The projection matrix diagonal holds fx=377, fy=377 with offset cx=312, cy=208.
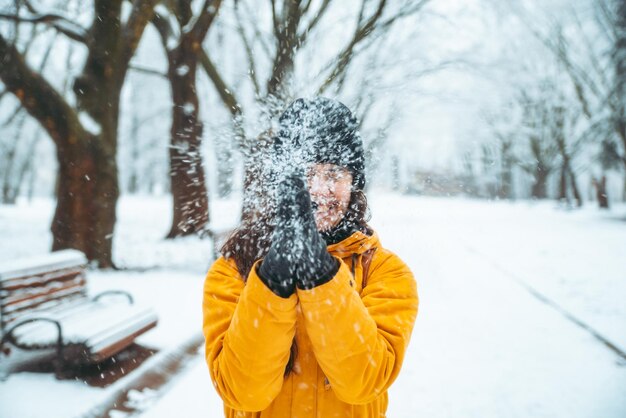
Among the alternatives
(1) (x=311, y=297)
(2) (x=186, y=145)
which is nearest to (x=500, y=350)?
(1) (x=311, y=297)

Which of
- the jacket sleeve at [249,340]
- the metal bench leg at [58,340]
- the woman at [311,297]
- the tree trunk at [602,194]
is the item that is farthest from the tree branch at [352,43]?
the tree trunk at [602,194]

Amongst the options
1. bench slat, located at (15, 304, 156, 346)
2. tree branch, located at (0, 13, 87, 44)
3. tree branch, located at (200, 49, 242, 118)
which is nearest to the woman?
bench slat, located at (15, 304, 156, 346)

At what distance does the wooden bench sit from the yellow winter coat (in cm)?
261

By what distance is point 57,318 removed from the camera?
11.4 ft

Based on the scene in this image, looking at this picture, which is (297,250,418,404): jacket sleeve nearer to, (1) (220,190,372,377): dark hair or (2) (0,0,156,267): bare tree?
(1) (220,190,372,377): dark hair

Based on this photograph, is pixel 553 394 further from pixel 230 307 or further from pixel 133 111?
pixel 133 111

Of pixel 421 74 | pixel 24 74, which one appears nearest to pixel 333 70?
pixel 421 74

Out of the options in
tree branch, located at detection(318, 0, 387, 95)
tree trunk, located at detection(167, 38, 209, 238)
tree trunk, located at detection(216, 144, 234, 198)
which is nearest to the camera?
tree trunk, located at detection(216, 144, 234, 198)

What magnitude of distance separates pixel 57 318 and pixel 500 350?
4.35 meters

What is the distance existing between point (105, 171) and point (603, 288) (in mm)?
8793

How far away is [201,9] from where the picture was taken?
22.9 feet

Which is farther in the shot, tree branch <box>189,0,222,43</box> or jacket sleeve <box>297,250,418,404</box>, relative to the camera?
tree branch <box>189,0,222,43</box>

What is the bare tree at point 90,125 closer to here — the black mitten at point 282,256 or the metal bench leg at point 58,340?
the metal bench leg at point 58,340

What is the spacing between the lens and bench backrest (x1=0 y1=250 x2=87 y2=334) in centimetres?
346
